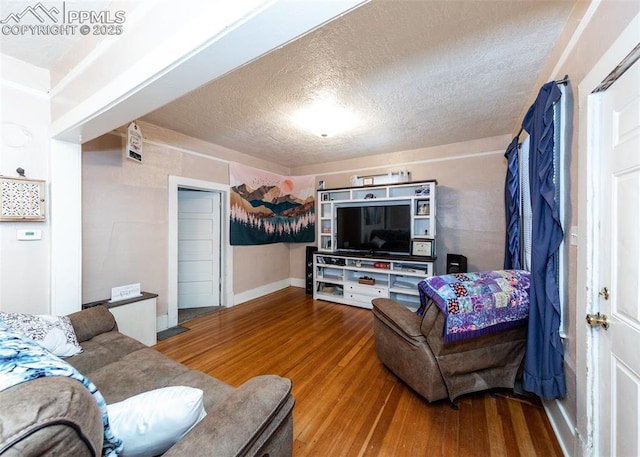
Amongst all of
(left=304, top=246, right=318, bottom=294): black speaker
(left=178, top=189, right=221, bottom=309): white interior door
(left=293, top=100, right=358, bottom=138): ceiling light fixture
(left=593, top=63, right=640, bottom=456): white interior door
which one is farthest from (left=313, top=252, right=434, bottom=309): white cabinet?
(left=593, top=63, right=640, bottom=456): white interior door

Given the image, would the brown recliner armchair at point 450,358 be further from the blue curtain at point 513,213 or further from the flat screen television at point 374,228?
the flat screen television at point 374,228

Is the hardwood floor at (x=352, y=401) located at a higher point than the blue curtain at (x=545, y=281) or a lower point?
lower

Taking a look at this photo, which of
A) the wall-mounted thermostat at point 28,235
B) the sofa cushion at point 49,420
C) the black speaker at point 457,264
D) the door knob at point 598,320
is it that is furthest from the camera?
the black speaker at point 457,264

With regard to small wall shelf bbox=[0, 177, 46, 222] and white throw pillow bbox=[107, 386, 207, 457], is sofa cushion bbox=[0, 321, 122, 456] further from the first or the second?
small wall shelf bbox=[0, 177, 46, 222]

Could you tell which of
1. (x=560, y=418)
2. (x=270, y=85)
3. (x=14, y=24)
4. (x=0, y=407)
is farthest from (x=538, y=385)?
(x=14, y=24)

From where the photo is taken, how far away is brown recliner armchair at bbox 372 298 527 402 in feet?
5.62

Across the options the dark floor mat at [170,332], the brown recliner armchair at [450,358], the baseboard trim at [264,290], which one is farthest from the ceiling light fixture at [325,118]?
the dark floor mat at [170,332]

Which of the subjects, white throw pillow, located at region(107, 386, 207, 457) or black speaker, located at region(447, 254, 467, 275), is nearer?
white throw pillow, located at region(107, 386, 207, 457)

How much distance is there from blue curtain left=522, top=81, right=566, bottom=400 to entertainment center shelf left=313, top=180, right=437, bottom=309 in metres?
1.78

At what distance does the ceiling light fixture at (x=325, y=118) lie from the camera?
254cm

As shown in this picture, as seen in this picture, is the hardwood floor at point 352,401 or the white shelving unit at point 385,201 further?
the white shelving unit at point 385,201

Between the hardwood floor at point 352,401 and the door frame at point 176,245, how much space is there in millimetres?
495

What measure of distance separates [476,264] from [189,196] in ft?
14.9

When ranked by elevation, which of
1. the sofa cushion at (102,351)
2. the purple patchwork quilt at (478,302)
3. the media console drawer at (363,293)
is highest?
the purple patchwork quilt at (478,302)
